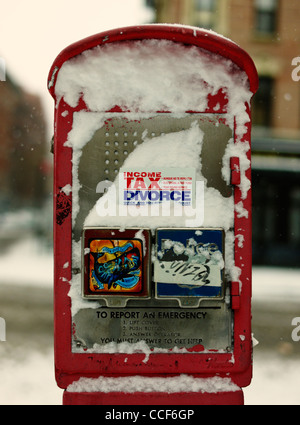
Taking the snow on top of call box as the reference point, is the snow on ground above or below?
below

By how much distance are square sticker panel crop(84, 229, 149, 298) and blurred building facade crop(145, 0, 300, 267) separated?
33.0 ft

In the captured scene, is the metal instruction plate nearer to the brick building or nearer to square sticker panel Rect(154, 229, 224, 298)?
square sticker panel Rect(154, 229, 224, 298)

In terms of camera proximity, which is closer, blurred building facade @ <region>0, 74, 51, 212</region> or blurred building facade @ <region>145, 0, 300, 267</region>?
blurred building facade @ <region>145, 0, 300, 267</region>

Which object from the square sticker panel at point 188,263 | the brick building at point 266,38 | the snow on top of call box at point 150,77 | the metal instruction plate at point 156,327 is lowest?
A: the metal instruction plate at point 156,327

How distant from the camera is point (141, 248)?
87.7 inches

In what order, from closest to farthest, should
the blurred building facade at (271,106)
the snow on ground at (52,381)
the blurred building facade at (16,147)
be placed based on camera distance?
1. the snow on ground at (52,381)
2. the blurred building facade at (271,106)
3. the blurred building facade at (16,147)

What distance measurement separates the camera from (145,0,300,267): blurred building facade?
11906 millimetres

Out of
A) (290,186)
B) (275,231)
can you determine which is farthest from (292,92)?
(275,231)

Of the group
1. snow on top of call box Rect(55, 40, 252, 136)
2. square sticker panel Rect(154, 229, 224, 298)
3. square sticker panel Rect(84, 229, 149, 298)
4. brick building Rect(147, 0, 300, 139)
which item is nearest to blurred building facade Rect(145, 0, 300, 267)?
brick building Rect(147, 0, 300, 139)

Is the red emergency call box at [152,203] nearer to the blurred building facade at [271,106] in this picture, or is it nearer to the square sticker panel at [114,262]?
the square sticker panel at [114,262]

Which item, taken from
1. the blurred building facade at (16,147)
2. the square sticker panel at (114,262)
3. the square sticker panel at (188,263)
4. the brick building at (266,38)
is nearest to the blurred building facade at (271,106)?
the brick building at (266,38)

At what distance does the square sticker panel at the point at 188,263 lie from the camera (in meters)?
2.23

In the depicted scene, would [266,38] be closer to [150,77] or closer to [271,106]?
[271,106]
